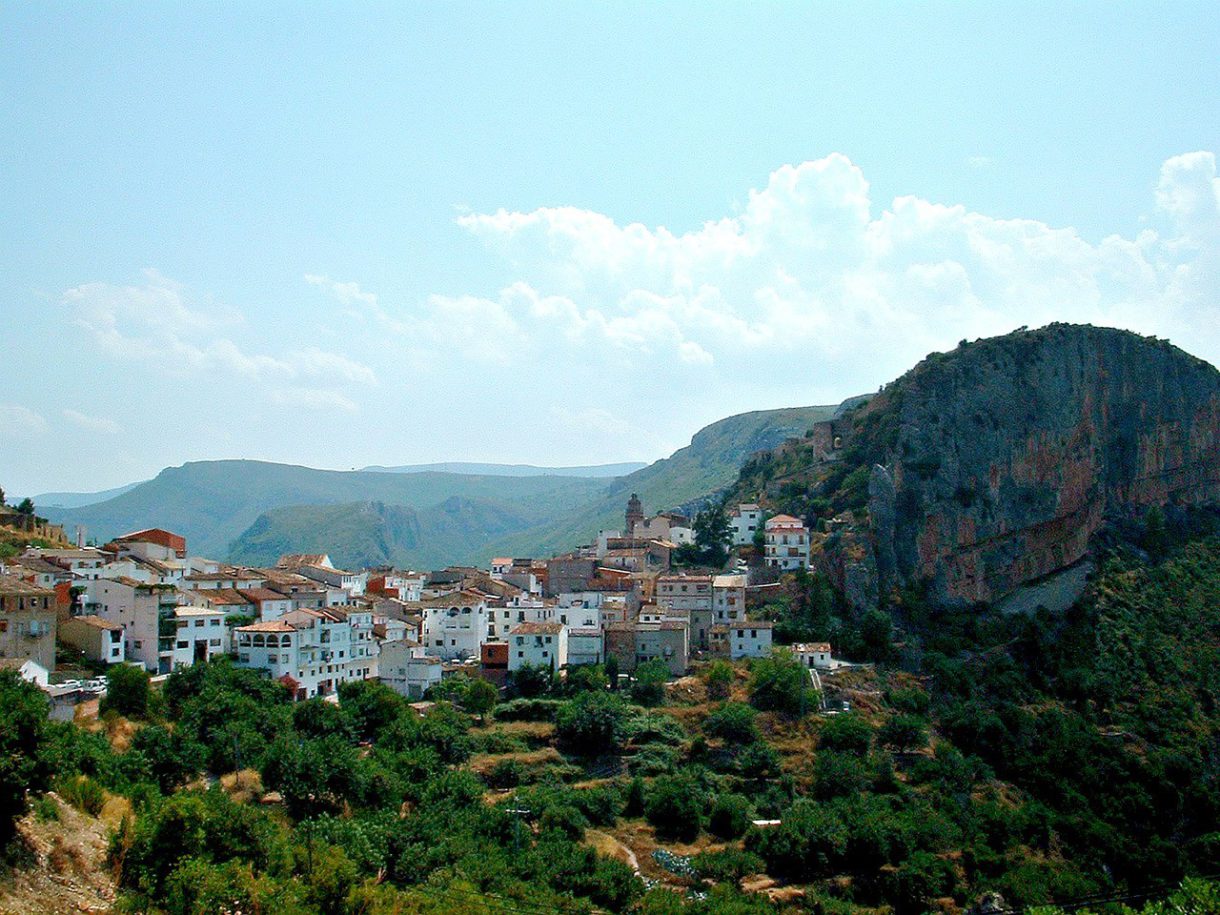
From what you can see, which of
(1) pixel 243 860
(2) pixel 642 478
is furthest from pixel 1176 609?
(2) pixel 642 478

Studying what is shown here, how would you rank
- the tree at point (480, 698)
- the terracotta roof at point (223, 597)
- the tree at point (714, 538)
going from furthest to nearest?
the tree at point (714, 538) < the terracotta roof at point (223, 597) < the tree at point (480, 698)

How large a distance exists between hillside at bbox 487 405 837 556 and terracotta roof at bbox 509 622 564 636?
301 ft

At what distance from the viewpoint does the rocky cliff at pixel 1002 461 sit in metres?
63.4

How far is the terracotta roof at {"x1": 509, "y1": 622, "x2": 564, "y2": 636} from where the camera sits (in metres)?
46.0

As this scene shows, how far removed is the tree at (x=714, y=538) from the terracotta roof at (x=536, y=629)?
18046 mm

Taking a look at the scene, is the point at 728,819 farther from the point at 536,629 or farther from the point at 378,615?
the point at 378,615

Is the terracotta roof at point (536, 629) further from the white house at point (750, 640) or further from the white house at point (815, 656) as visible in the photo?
the white house at point (815, 656)

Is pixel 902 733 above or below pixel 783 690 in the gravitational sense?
below

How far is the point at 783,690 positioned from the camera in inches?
1762

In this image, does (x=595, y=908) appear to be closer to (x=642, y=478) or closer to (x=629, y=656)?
(x=629, y=656)

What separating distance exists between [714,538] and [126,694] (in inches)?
1475

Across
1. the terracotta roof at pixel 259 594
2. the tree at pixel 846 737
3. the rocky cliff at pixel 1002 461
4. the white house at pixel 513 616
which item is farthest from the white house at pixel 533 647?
the rocky cliff at pixel 1002 461

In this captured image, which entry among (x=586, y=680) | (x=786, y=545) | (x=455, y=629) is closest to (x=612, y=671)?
(x=586, y=680)

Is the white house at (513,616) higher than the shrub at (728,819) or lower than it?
higher
